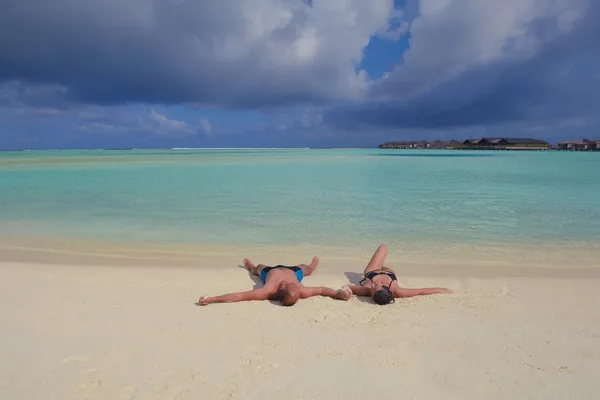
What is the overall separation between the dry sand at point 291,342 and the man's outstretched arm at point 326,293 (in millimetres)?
108

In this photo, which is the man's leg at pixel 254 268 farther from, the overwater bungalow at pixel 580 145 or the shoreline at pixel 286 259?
the overwater bungalow at pixel 580 145

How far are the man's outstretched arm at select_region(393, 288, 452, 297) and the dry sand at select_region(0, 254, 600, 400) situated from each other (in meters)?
0.16

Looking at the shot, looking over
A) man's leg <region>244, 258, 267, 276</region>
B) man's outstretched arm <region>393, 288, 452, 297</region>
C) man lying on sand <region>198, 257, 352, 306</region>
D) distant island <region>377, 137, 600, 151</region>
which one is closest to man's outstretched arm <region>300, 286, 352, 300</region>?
man lying on sand <region>198, 257, 352, 306</region>

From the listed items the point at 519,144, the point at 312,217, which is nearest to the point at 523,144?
the point at 519,144

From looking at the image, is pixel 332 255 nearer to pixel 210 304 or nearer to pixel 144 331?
pixel 210 304

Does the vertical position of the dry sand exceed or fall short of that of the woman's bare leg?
it falls short

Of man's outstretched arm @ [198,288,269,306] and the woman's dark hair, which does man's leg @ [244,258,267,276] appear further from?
the woman's dark hair

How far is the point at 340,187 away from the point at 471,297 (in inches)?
607

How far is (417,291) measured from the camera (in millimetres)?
5906

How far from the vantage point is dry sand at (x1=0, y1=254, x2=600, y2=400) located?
11.8 ft

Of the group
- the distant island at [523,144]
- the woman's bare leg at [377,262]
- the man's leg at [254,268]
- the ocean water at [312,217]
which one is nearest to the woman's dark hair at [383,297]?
the woman's bare leg at [377,262]

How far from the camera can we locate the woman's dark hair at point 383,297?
18.0 feet

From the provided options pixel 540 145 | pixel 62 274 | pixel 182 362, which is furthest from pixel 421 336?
pixel 540 145

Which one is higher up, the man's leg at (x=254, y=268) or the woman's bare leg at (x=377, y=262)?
the woman's bare leg at (x=377, y=262)
